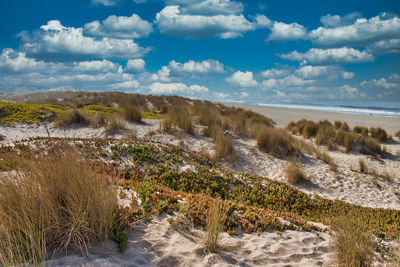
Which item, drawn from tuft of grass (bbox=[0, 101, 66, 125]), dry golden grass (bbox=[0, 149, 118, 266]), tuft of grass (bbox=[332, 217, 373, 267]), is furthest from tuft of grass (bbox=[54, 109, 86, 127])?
tuft of grass (bbox=[332, 217, 373, 267])

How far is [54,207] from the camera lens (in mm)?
3146

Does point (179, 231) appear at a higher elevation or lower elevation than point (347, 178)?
higher

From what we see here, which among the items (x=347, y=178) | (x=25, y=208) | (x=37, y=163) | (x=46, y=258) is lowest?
(x=347, y=178)

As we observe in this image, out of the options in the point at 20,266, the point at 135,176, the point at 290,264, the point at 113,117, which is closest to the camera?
the point at 20,266

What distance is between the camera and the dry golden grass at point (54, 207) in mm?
2875

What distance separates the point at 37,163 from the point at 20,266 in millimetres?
1323

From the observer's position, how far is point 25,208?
3008mm

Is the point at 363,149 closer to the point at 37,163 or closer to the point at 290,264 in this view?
the point at 290,264

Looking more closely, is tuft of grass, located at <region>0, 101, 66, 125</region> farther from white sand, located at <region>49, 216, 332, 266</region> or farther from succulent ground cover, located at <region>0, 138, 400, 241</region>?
white sand, located at <region>49, 216, 332, 266</region>

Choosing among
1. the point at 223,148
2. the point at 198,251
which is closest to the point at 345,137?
the point at 223,148

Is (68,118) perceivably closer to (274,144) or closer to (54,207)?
(274,144)

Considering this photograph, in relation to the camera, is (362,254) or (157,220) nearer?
(362,254)

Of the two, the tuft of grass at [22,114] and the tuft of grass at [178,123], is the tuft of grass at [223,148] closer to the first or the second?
the tuft of grass at [178,123]

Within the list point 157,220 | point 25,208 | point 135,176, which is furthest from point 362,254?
point 135,176
